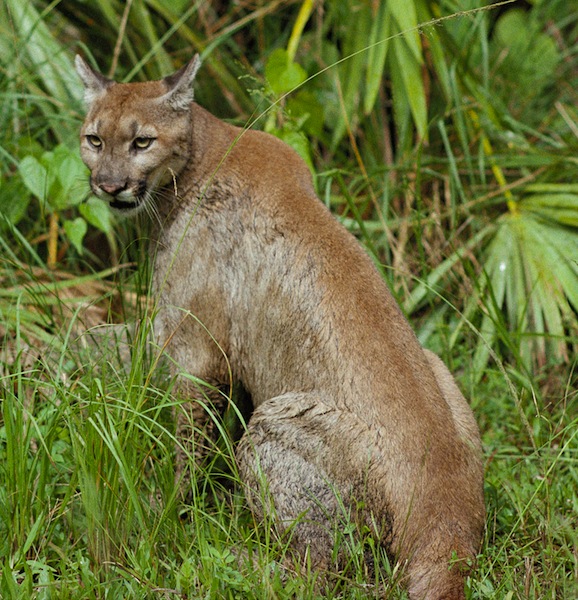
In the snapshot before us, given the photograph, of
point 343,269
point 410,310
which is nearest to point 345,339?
point 343,269

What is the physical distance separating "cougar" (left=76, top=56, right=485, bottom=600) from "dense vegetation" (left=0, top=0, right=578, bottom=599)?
0.21 meters

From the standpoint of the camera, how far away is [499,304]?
6613 millimetres

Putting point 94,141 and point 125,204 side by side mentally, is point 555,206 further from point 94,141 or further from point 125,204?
point 94,141

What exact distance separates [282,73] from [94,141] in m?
1.92

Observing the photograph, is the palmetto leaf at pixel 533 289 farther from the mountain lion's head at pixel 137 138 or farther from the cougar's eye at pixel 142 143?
the cougar's eye at pixel 142 143

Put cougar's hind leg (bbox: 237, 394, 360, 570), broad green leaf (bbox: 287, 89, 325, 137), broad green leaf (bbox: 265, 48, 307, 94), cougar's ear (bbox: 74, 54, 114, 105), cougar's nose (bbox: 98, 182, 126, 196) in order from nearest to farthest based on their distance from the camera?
cougar's hind leg (bbox: 237, 394, 360, 570) → cougar's nose (bbox: 98, 182, 126, 196) → cougar's ear (bbox: 74, 54, 114, 105) → broad green leaf (bbox: 265, 48, 307, 94) → broad green leaf (bbox: 287, 89, 325, 137)

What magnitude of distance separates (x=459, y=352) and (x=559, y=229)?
3.89 ft

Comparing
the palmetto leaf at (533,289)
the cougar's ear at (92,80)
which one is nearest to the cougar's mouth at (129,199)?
the cougar's ear at (92,80)

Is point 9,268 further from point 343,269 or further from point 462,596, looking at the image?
point 462,596

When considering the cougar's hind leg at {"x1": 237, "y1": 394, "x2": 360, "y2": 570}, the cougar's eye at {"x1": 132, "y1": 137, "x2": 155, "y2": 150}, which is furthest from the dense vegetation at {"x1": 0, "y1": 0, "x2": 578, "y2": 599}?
the cougar's eye at {"x1": 132, "y1": 137, "x2": 155, "y2": 150}

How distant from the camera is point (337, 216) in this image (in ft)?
21.9

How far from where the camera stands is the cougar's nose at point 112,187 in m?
5.07

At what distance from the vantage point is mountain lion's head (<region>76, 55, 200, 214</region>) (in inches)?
203

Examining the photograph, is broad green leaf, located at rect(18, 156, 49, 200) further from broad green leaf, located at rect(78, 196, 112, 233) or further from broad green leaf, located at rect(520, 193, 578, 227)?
broad green leaf, located at rect(520, 193, 578, 227)
